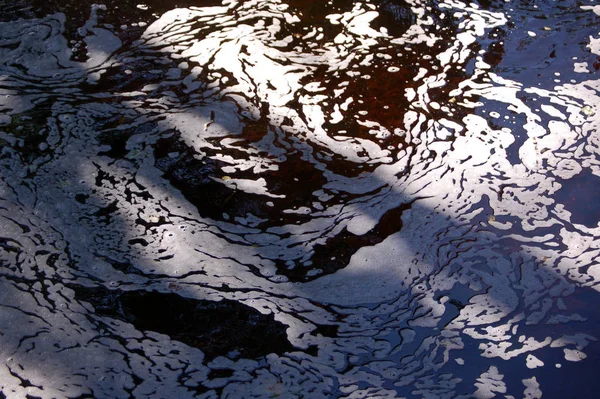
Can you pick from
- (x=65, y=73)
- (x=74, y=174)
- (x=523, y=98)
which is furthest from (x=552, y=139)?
(x=65, y=73)

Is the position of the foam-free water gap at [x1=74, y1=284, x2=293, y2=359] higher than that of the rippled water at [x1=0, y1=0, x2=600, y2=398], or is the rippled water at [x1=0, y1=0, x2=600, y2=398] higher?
the rippled water at [x1=0, y1=0, x2=600, y2=398]

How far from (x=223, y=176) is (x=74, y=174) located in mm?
587

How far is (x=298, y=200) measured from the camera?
7.84 feet

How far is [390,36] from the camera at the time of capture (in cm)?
327

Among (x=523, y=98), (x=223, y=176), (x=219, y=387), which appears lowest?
(x=219, y=387)

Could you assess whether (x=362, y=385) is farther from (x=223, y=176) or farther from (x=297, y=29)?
(x=297, y=29)

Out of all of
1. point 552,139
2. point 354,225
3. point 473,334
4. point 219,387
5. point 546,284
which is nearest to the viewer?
point 219,387

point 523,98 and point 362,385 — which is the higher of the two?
point 523,98

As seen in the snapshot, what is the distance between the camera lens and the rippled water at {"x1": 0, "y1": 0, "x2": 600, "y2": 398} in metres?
1.87

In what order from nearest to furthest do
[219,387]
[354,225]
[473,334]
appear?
[219,387]
[473,334]
[354,225]

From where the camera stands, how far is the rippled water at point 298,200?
73.7 inches

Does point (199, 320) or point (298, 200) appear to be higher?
point (298, 200)

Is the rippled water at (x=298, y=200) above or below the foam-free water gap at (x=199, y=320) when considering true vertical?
above

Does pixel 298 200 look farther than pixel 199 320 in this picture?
Yes
